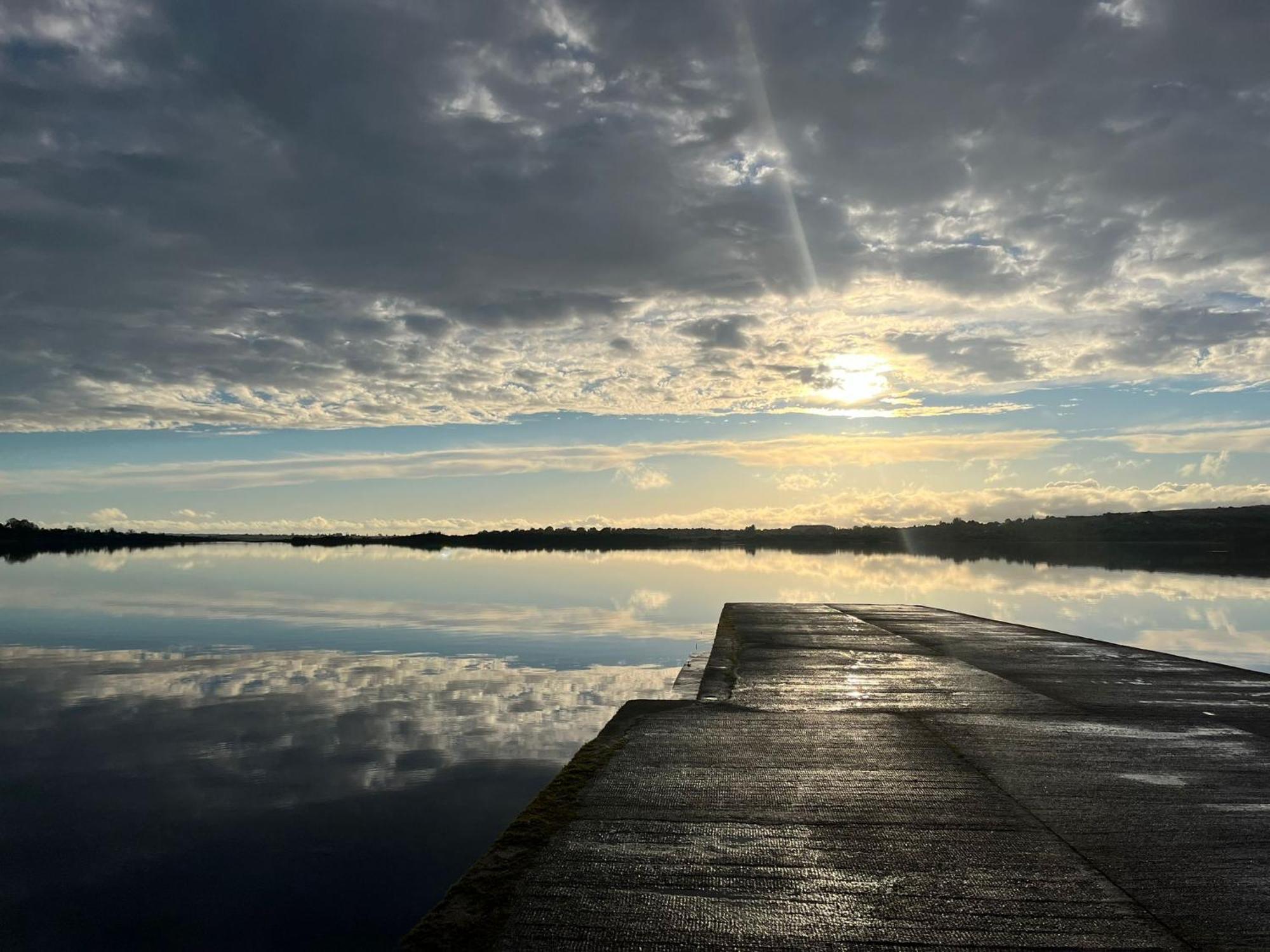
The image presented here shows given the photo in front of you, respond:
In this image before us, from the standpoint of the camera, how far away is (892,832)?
6230 millimetres

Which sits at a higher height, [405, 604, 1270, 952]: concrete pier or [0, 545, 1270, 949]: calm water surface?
[405, 604, 1270, 952]: concrete pier

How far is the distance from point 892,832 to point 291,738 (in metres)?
9.87

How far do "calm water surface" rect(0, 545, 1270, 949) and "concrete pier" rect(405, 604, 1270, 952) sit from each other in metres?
2.24

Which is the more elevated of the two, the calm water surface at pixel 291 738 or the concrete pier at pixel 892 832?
the concrete pier at pixel 892 832

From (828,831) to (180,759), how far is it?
31.3 feet

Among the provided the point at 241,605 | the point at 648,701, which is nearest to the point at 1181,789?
the point at 648,701

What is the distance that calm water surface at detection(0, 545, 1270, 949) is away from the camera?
7.41 meters

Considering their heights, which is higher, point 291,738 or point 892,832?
point 892,832

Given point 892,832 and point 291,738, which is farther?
point 291,738

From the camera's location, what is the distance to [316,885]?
301 inches

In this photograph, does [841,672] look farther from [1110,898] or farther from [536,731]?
[1110,898]

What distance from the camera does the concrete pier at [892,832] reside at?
15.5 ft

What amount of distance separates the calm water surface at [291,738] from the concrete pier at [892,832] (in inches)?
88.1

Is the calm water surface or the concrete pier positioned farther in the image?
the calm water surface
